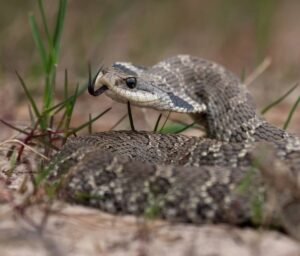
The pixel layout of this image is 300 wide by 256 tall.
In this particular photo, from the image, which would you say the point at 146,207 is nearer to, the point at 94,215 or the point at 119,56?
the point at 94,215

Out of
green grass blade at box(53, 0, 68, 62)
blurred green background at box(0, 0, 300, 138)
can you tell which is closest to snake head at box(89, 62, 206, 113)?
green grass blade at box(53, 0, 68, 62)

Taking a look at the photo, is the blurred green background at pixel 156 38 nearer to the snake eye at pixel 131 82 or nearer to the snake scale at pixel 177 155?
the snake scale at pixel 177 155

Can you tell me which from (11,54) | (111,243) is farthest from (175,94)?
(11,54)

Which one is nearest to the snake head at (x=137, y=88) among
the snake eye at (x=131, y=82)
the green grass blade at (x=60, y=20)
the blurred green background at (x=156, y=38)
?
the snake eye at (x=131, y=82)

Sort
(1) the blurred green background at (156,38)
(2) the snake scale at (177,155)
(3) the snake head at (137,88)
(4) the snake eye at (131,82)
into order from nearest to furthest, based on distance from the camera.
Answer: (2) the snake scale at (177,155), (3) the snake head at (137,88), (4) the snake eye at (131,82), (1) the blurred green background at (156,38)

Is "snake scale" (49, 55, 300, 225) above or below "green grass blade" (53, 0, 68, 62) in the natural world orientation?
below

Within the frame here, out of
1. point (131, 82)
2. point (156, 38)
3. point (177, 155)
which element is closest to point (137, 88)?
point (131, 82)

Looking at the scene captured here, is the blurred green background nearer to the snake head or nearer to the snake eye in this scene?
the snake head

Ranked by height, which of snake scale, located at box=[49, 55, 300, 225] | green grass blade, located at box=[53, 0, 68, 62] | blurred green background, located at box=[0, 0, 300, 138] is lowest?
Answer: snake scale, located at box=[49, 55, 300, 225]
